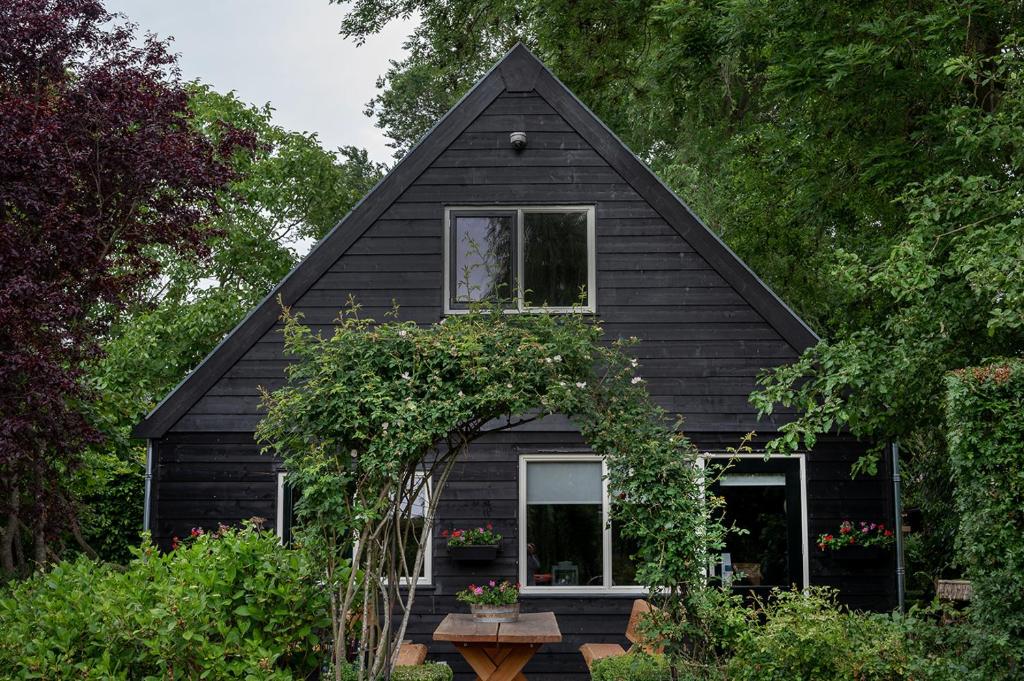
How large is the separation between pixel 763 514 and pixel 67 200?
6979 mm

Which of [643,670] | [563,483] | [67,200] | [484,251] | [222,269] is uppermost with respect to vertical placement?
[222,269]

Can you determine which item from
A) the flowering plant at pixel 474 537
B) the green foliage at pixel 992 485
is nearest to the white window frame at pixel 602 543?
the flowering plant at pixel 474 537

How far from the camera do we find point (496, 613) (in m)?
8.79

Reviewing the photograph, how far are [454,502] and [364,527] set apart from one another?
13.6ft

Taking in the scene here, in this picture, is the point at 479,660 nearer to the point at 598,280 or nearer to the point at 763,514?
the point at 763,514

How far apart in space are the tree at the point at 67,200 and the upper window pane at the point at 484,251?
100 inches

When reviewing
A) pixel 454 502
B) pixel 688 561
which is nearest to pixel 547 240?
pixel 454 502

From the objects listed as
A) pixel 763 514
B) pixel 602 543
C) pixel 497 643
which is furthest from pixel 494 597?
pixel 763 514

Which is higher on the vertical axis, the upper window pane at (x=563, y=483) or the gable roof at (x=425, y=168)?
the gable roof at (x=425, y=168)

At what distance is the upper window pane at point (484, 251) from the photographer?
11.1m

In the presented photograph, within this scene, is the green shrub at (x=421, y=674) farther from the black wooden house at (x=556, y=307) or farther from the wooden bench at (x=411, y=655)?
the black wooden house at (x=556, y=307)

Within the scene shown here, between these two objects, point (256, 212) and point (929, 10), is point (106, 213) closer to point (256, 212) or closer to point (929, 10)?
point (929, 10)

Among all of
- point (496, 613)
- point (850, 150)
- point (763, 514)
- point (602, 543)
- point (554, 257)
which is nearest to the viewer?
point (496, 613)

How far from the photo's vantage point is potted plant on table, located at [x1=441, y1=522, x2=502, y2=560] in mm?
10484
